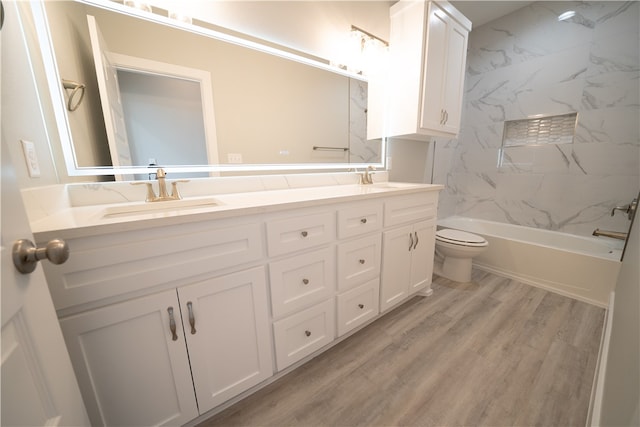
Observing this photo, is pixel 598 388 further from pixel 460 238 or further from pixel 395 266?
pixel 460 238

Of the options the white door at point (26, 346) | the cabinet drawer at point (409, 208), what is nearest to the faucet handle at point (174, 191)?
the white door at point (26, 346)

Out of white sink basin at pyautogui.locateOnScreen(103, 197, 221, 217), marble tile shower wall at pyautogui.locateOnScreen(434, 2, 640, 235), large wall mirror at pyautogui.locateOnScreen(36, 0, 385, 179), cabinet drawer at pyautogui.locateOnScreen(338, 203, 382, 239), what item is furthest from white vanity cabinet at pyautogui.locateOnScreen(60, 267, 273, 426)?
marble tile shower wall at pyautogui.locateOnScreen(434, 2, 640, 235)

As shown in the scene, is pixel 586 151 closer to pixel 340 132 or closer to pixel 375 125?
pixel 375 125

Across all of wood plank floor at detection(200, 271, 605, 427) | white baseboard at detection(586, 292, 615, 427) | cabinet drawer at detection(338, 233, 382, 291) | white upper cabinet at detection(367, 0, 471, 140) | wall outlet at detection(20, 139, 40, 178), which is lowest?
wood plank floor at detection(200, 271, 605, 427)

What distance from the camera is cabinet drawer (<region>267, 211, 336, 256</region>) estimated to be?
3.26ft

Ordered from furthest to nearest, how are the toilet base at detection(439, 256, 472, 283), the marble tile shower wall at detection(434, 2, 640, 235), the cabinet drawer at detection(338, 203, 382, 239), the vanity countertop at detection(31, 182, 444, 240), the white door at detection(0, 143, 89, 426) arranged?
the toilet base at detection(439, 256, 472, 283), the marble tile shower wall at detection(434, 2, 640, 235), the cabinet drawer at detection(338, 203, 382, 239), the vanity countertop at detection(31, 182, 444, 240), the white door at detection(0, 143, 89, 426)

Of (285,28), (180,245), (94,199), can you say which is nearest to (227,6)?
(285,28)

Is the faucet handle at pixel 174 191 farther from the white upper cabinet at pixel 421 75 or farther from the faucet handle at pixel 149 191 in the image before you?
the white upper cabinet at pixel 421 75

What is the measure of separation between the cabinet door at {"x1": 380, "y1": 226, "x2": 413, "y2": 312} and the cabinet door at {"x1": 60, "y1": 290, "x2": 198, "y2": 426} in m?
1.13

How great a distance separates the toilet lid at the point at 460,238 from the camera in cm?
203

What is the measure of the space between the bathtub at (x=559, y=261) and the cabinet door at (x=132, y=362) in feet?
8.68

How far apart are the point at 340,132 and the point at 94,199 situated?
1516 mm

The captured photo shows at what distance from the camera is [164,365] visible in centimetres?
84

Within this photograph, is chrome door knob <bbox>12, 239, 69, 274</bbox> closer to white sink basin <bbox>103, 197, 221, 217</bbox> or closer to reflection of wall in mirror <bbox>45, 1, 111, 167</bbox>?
white sink basin <bbox>103, 197, 221, 217</bbox>
